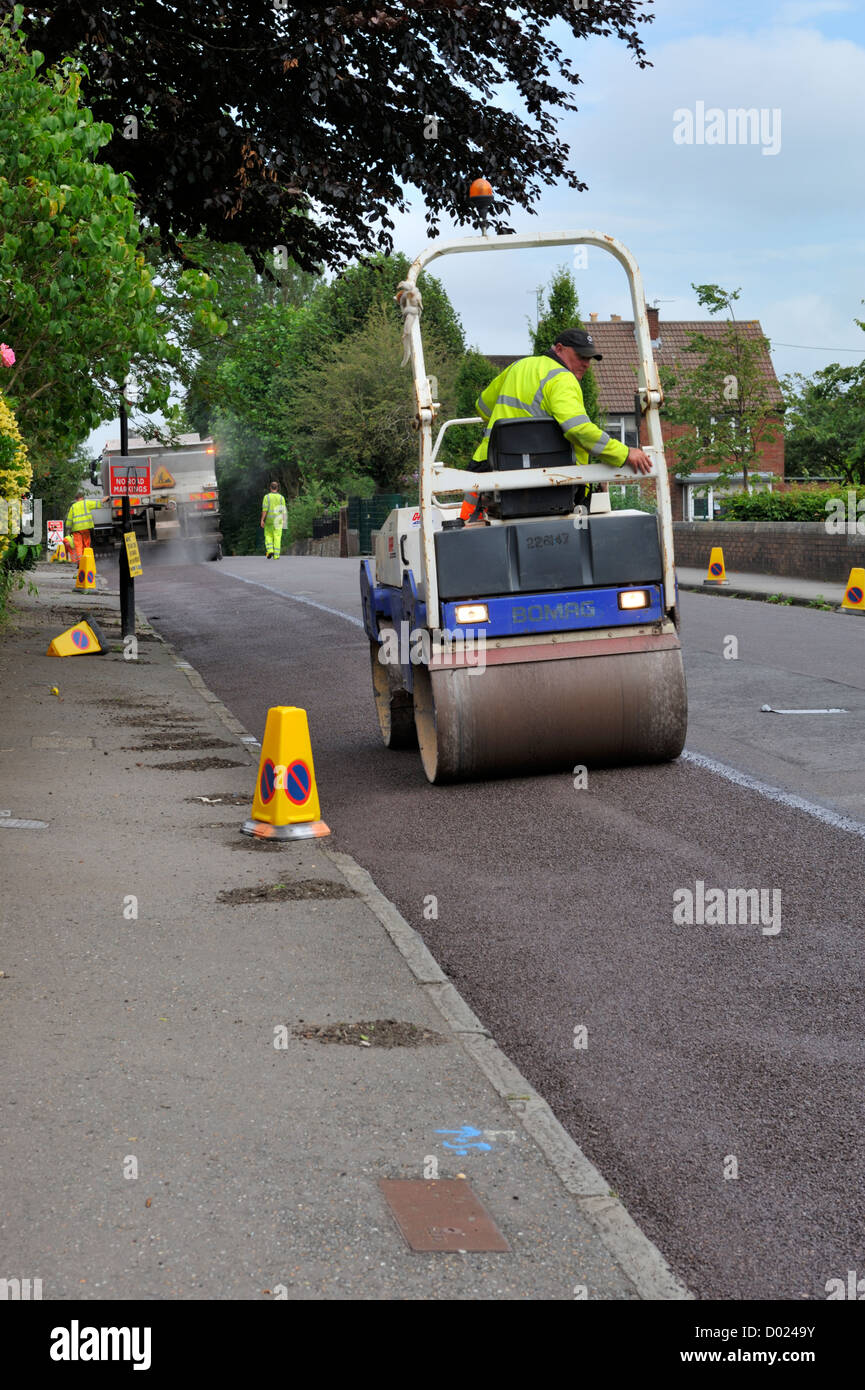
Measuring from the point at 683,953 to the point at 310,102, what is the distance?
10594 mm

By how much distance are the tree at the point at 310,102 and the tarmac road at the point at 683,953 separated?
17.2 ft

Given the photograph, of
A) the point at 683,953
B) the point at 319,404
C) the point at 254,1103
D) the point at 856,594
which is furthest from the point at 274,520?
the point at 254,1103

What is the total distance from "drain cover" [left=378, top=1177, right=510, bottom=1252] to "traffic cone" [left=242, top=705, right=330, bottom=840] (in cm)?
435

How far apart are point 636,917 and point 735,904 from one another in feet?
1.36

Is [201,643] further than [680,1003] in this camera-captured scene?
Yes

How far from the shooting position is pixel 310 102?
46.4ft

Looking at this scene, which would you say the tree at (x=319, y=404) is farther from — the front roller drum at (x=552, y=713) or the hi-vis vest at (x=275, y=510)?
the front roller drum at (x=552, y=713)

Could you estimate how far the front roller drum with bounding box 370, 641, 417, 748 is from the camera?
1048cm

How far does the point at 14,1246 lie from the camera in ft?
11.5

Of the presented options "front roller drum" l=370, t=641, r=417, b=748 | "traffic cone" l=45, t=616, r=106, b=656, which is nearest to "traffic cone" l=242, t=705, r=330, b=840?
"front roller drum" l=370, t=641, r=417, b=748

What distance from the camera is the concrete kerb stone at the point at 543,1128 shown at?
345cm
